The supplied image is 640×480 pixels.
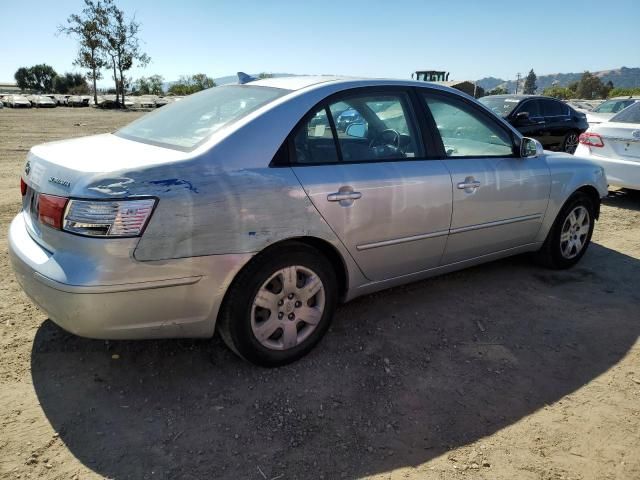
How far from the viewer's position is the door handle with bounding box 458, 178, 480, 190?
346cm

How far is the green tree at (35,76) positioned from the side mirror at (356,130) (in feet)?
272

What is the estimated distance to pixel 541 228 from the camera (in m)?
4.24

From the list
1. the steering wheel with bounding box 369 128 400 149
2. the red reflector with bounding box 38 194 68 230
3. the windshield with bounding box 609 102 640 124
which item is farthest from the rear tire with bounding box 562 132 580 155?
the red reflector with bounding box 38 194 68 230

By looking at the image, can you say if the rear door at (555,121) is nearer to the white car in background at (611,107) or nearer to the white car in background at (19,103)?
the white car in background at (611,107)

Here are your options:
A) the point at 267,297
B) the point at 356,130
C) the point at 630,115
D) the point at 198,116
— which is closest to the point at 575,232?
the point at 356,130

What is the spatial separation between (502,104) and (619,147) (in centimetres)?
390

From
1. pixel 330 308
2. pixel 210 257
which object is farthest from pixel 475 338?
pixel 210 257

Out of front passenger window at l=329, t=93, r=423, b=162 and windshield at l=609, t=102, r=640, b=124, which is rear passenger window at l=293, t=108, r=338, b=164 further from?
windshield at l=609, t=102, r=640, b=124

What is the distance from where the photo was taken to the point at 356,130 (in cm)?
317

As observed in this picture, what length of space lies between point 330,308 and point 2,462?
1780 millimetres

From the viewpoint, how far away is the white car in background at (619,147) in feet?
22.0

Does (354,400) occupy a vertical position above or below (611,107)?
below

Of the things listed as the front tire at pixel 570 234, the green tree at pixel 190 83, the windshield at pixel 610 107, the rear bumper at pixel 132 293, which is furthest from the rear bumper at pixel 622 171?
the green tree at pixel 190 83

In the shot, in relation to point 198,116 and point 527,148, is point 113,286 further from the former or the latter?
point 527,148
